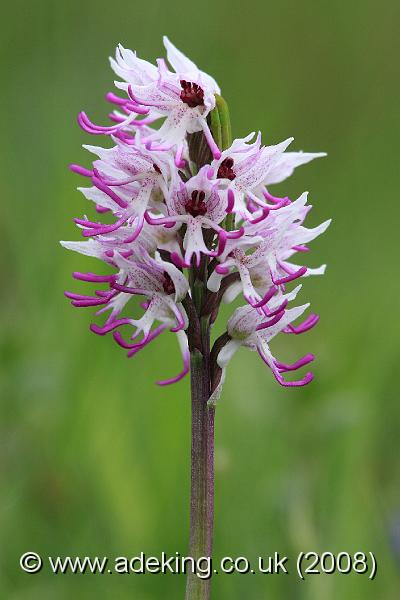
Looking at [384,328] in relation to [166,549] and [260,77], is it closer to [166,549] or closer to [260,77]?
[166,549]

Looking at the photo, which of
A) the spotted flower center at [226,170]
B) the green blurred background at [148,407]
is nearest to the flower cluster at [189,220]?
the spotted flower center at [226,170]

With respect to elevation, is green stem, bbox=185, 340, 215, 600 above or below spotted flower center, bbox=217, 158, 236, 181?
below

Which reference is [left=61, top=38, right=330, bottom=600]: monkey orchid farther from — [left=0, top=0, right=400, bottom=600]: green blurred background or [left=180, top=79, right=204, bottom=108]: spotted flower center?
[left=0, top=0, right=400, bottom=600]: green blurred background

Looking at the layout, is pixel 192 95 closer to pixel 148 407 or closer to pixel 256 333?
pixel 256 333

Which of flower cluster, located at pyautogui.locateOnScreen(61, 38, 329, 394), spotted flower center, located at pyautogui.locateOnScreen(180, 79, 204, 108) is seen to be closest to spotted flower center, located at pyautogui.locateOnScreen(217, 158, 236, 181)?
flower cluster, located at pyautogui.locateOnScreen(61, 38, 329, 394)

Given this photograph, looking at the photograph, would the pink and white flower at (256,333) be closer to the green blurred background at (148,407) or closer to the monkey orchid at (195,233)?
the monkey orchid at (195,233)

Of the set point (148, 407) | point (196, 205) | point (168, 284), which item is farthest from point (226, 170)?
point (148, 407)
